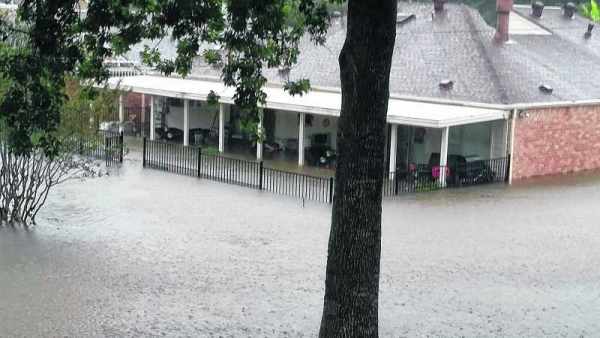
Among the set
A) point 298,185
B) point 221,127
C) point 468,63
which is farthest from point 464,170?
point 221,127

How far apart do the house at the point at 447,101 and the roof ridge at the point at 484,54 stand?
0.12 feet

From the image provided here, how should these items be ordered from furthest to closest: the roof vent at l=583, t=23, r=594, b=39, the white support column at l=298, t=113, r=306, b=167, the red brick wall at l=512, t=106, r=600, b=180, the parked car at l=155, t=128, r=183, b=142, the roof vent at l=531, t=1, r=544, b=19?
the roof vent at l=583, t=23, r=594, b=39 < the roof vent at l=531, t=1, r=544, b=19 < the parked car at l=155, t=128, r=183, b=142 < the white support column at l=298, t=113, r=306, b=167 < the red brick wall at l=512, t=106, r=600, b=180

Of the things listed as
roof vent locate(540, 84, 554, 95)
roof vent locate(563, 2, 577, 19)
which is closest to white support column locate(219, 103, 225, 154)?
roof vent locate(540, 84, 554, 95)

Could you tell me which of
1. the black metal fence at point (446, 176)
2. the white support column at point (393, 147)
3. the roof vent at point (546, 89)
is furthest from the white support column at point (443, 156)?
the roof vent at point (546, 89)

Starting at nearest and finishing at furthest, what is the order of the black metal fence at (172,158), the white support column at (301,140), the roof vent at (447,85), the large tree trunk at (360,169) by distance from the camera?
the large tree trunk at (360,169) < the black metal fence at (172,158) < the white support column at (301,140) < the roof vent at (447,85)

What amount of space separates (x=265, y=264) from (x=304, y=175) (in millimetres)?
9126

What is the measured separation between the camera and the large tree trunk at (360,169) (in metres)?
11.8

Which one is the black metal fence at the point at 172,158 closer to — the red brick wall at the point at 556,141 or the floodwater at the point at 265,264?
the floodwater at the point at 265,264

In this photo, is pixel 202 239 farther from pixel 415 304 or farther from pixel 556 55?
pixel 556 55

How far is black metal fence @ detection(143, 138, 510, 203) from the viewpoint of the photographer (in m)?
29.4

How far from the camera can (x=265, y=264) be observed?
2047cm

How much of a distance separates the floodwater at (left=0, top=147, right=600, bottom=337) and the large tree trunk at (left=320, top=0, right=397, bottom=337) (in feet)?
11.4

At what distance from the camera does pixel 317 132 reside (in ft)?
118

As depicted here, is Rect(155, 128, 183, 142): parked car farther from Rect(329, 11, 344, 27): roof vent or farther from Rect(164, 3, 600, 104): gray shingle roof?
Rect(329, 11, 344, 27): roof vent
